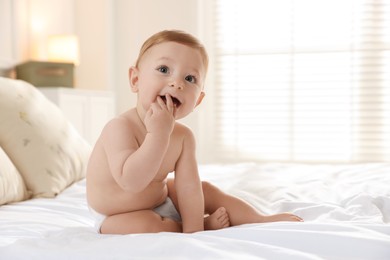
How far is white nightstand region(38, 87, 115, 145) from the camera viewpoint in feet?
10.3

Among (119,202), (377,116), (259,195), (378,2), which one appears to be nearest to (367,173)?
(259,195)

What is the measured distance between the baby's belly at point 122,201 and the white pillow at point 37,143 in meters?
0.51

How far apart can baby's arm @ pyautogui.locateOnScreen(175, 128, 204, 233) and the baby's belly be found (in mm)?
68

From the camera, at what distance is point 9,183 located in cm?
149

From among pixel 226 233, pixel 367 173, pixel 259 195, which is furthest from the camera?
pixel 367 173

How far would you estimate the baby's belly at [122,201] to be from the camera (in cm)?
115

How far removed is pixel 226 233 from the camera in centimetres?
91

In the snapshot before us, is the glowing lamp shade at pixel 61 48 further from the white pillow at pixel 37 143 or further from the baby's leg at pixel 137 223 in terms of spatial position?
the baby's leg at pixel 137 223

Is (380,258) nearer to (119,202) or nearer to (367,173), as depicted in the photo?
(119,202)

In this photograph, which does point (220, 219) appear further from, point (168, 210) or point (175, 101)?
point (175, 101)

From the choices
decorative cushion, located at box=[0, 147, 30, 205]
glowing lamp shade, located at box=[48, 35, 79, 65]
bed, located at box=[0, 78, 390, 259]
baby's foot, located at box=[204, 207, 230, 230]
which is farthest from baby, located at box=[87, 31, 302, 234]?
glowing lamp shade, located at box=[48, 35, 79, 65]

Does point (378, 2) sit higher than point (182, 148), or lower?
higher

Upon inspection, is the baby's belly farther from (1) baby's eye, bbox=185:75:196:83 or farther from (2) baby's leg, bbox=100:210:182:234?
(1) baby's eye, bbox=185:75:196:83

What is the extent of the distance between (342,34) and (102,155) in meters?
3.29
